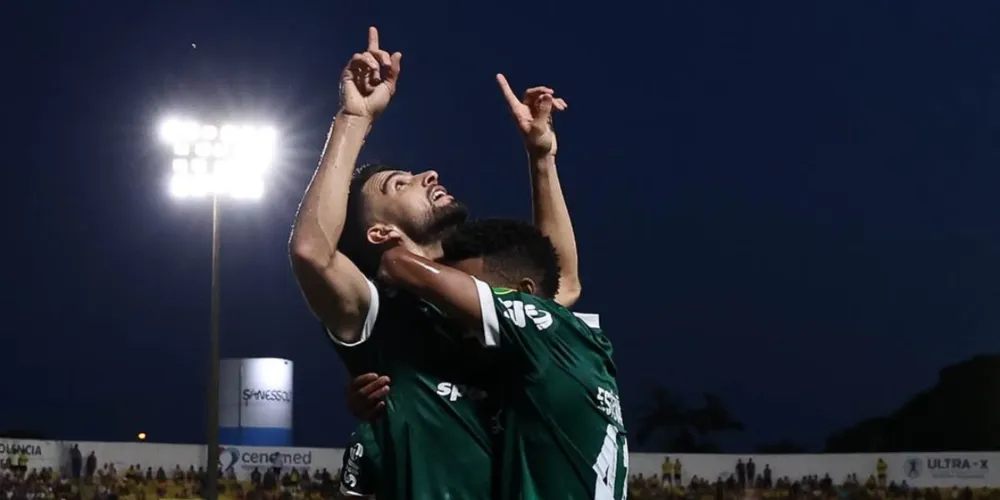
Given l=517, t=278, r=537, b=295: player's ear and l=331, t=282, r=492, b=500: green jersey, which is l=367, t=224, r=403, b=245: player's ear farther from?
l=517, t=278, r=537, b=295: player's ear

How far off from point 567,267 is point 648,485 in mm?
18495

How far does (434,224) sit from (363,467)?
0.65 metres

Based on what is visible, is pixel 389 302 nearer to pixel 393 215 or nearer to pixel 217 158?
pixel 393 215

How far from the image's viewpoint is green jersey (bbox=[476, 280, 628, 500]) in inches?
119

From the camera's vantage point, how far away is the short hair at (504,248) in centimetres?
331

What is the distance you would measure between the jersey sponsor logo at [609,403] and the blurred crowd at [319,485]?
17.6 metres

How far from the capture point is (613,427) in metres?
3.22

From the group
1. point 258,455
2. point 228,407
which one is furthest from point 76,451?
point 228,407

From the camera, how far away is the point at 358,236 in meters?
3.34

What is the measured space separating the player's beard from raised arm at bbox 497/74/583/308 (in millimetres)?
743

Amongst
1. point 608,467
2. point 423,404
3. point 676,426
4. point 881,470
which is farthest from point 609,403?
point 676,426

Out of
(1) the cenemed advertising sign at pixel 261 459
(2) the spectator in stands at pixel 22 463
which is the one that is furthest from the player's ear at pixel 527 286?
(1) the cenemed advertising sign at pixel 261 459

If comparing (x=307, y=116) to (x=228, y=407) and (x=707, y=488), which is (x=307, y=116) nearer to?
(x=228, y=407)

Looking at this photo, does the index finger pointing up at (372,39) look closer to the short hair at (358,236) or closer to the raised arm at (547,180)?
the short hair at (358,236)
